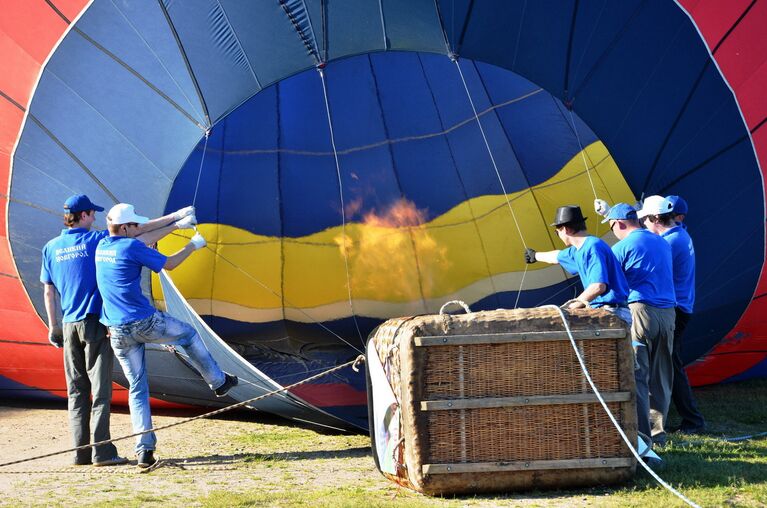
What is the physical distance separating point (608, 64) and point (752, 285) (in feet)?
5.50

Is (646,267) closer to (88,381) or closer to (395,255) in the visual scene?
(395,255)

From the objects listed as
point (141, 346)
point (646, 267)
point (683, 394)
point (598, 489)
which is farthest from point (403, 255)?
point (598, 489)

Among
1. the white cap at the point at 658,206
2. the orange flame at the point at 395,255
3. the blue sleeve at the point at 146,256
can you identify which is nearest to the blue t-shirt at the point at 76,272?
the blue sleeve at the point at 146,256

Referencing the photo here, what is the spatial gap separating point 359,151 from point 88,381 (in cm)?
227

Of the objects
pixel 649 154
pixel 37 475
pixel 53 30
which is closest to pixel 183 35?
pixel 53 30

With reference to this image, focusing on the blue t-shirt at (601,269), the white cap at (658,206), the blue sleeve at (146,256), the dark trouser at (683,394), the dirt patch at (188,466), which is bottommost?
the dirt patch at (188,466)

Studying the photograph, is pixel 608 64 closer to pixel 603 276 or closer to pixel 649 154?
pixel 649 154

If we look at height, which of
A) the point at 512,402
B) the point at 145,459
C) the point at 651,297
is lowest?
the point at 145,459

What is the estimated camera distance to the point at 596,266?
4039mm

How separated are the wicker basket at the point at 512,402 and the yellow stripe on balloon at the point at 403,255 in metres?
2.39

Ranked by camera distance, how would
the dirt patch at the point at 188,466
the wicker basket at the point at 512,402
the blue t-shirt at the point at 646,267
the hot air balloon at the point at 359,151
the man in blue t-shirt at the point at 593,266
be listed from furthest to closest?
the hot air balloon at the point at 359,151, the blue t-shirt at the point at 646,267, the man in blue t-shirt at the point at 593,266, the dirt patch at the point at 188,466, the wicker basket at the point at 512,402

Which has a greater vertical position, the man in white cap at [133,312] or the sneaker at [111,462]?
the man in white cap at [133,312]

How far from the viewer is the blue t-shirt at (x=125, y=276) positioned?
171 inches

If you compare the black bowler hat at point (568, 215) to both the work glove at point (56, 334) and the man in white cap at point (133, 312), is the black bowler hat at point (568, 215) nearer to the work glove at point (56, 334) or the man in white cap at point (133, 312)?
the man in white cap at point (133, 312)
